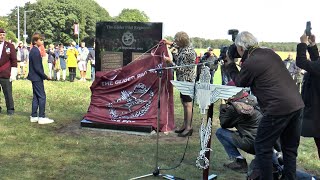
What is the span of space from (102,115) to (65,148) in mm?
1534

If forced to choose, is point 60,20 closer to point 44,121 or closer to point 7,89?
point 7,89

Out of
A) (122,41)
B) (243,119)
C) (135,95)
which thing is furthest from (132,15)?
(243,119)

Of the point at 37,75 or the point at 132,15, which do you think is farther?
the point at 132,15

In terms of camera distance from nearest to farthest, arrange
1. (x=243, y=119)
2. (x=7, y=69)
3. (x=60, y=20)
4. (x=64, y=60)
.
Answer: (x=243, y=119), (x=7, y=69), (x=64, y=60), (x=60, y=20)

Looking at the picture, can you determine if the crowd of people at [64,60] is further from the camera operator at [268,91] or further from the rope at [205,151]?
the camera operator at [268,91]

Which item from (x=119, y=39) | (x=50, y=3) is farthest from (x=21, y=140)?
(x=50, y=3)

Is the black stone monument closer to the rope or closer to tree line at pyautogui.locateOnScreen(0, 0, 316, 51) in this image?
the rope

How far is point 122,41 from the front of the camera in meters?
7.99

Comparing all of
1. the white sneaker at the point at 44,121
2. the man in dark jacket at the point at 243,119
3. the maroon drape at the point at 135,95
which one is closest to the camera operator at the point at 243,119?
the man in dark jacket at the point at 243,119

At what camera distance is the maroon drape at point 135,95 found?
297 inches

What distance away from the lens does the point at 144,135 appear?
748 centimetres

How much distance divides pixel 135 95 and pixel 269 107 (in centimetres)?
408

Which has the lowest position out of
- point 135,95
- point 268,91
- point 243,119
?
point 135,95

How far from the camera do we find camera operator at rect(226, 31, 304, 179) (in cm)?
394
